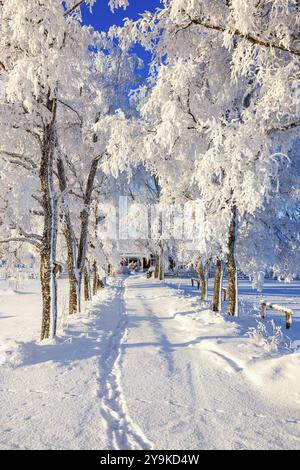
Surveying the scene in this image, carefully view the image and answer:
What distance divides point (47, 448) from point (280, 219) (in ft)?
37.9

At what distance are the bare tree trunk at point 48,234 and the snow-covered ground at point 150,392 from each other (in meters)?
0.60

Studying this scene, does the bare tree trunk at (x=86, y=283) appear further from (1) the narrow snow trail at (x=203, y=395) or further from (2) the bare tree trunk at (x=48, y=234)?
(1) the narrow snow trail at (x=203, y=395)

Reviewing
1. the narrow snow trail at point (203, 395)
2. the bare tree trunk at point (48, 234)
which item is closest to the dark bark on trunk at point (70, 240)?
the bare tree trunk at point (48, 234)

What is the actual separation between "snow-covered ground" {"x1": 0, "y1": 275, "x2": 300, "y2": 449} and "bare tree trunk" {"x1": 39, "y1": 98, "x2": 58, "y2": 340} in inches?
23.7

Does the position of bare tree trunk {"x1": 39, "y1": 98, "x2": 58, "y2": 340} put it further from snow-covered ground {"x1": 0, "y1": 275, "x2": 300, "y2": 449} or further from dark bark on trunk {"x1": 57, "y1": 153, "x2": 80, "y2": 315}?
dark bark on trunk {"x1": 57, "y1": 153, "x2": 80, "y2": 315}

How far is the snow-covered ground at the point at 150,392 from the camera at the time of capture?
127 inches

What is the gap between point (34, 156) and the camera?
9.10 meters

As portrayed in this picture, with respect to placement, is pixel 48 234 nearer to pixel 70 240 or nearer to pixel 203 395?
pixel 70 240

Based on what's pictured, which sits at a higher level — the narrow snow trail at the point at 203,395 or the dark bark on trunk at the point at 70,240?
the dark bark on trunk at the point at 70,240

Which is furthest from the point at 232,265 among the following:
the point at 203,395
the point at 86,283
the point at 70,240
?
the point at 86,283

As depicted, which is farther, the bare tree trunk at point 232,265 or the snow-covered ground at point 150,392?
the bare tree trunk at point 232,265

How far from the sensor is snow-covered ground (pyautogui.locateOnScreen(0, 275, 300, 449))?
3.22 metres

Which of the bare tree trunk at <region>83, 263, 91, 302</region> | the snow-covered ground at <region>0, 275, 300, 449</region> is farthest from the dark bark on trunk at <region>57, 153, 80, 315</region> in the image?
the bare tree trunk at <region>83, 263, 91, 302</region>

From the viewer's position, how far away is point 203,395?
4.23 meters
